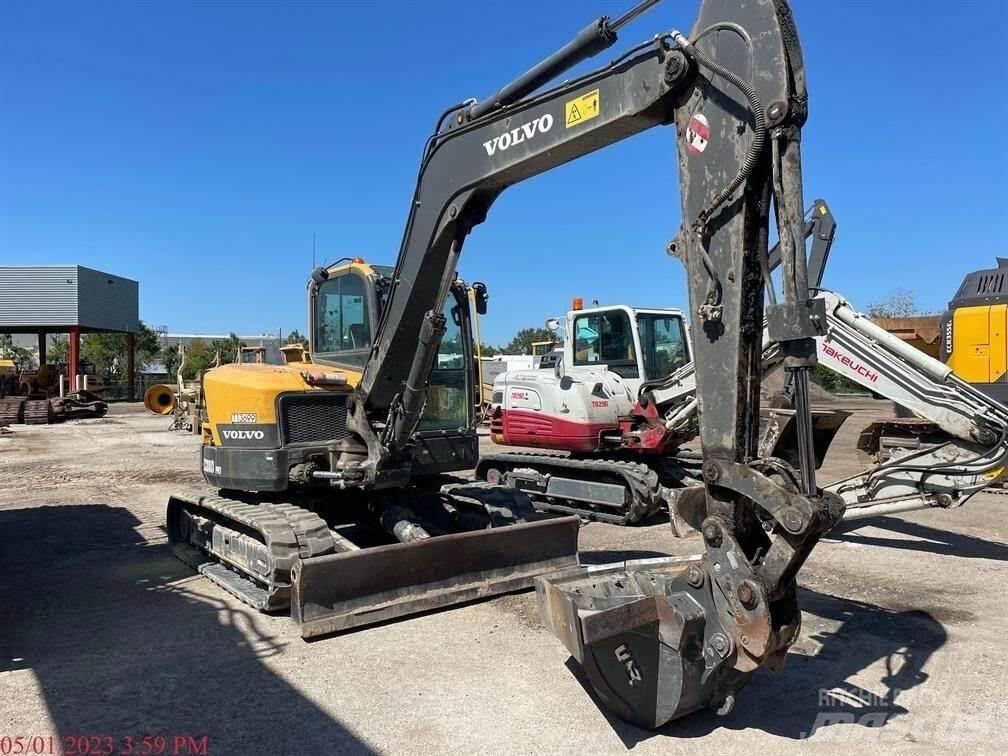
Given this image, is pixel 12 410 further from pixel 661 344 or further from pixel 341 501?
pixel 661 344

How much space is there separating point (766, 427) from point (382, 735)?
16.7 ft

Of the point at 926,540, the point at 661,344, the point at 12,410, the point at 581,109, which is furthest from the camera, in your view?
the point at 12,410

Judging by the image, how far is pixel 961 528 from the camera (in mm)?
8508

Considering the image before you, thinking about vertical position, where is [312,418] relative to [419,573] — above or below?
above

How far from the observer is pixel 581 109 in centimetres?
438

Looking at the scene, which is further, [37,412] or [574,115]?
[37,412]

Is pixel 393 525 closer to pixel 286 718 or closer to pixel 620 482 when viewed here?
pixel 286 718

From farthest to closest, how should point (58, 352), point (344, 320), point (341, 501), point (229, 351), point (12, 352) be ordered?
1. point (58, 352)
2. point (12, 352)
3. point (229, 351)
4. point (341, 501)
5. point (344, 320)

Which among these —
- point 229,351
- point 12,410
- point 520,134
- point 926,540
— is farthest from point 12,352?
point 926,540

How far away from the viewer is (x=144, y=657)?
4.72m

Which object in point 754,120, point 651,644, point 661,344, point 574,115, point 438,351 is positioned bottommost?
point 651,644

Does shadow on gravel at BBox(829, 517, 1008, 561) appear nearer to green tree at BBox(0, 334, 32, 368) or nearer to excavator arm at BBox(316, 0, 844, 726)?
excavator arm at BBox(316, 0, 844, 726)

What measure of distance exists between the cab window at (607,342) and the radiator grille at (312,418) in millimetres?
4496

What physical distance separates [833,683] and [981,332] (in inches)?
305
